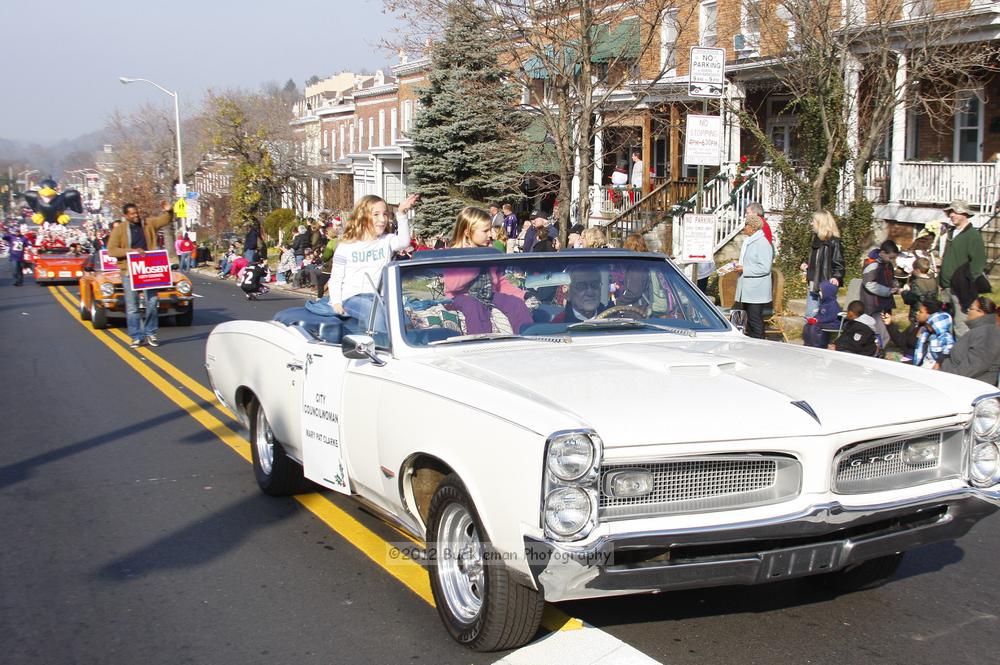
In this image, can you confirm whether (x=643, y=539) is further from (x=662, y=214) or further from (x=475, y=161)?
(x=475, y=161)

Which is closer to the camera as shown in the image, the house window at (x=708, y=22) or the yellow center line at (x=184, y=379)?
the yellow center line at (x=184, y=379)

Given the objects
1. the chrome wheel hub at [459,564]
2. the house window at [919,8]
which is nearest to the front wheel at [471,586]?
the chrome wheel hub at [459,564]

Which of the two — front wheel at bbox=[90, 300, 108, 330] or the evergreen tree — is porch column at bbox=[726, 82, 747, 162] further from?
front wheel at bbox=[90, 300, 108, 330]

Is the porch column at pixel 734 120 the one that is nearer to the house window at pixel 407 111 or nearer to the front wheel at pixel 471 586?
the front wheel at pixel 471 586

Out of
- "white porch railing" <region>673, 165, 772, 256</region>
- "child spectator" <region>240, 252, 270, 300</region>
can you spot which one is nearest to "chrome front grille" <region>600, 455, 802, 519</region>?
"white porch railing" <region>673, 165, 772, 256</region>

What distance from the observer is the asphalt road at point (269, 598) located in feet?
14.1

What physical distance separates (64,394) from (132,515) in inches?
213

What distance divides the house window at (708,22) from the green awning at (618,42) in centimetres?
497

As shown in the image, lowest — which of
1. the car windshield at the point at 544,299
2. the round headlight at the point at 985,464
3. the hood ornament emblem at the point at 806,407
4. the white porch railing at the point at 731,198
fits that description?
the round headlight at the point at 985,464

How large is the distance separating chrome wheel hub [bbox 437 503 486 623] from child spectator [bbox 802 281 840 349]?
846 centimetres

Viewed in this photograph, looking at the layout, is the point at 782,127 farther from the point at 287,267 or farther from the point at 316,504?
the point at 316,504

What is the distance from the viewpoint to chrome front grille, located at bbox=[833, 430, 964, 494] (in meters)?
4.04

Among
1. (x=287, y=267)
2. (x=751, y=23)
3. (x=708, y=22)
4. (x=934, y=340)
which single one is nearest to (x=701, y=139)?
(x=934, y=340)

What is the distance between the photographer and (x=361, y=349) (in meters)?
5.02
